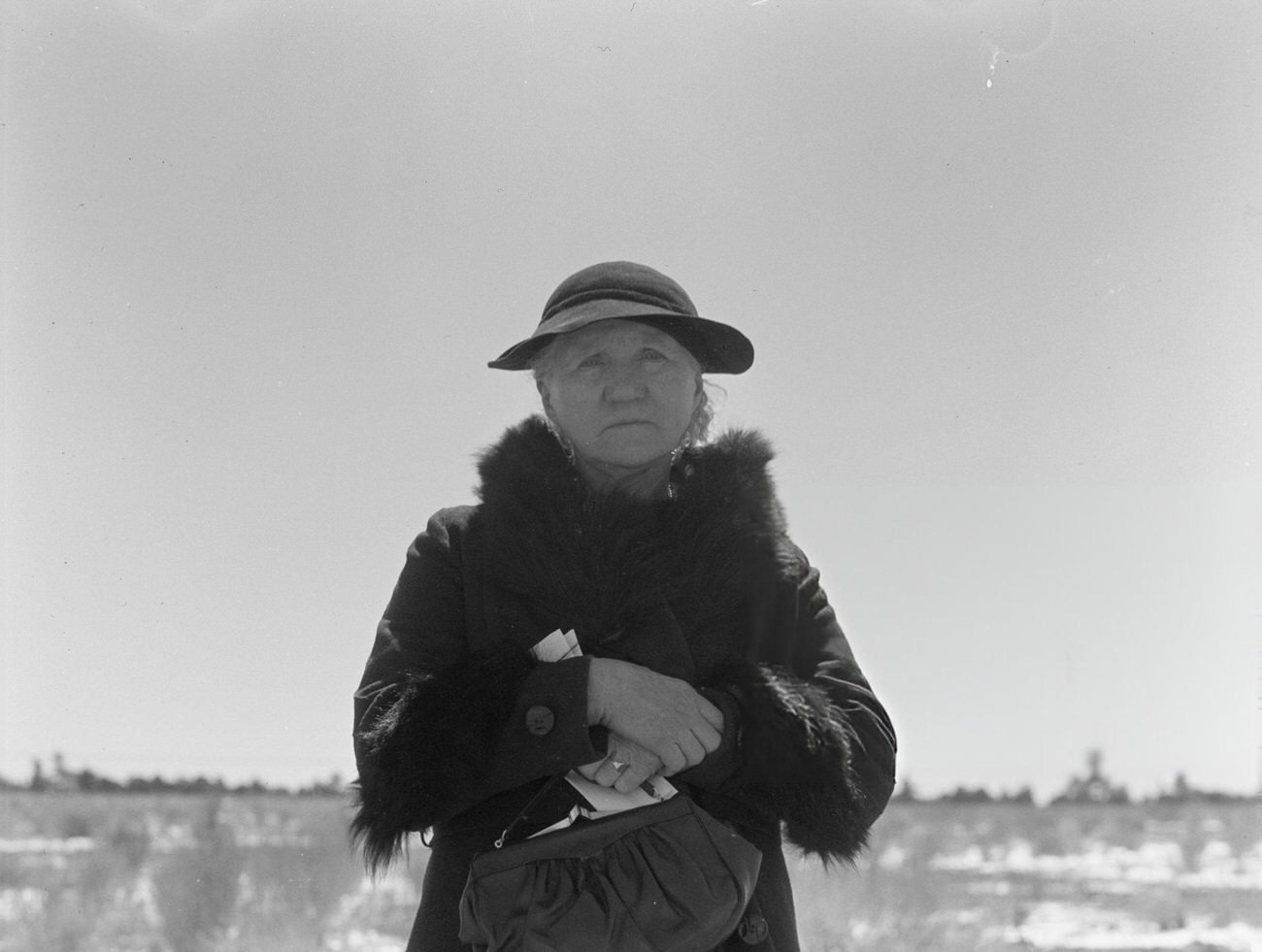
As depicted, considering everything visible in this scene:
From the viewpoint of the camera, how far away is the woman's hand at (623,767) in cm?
169

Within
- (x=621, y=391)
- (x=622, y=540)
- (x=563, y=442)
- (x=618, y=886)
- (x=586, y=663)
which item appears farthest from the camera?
(x=563, y=442)

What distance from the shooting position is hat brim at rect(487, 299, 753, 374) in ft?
6.38

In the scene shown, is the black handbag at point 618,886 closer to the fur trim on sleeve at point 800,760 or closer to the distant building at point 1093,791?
the fur trim on sleeve at point 800,760

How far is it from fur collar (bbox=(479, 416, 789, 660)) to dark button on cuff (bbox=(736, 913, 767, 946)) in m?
0.40

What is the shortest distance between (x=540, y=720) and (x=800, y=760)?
37 cm

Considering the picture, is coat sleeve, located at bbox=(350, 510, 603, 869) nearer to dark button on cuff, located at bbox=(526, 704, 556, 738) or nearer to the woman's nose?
dark button on cuff, located at bbox=(526, 704, 556, 738)

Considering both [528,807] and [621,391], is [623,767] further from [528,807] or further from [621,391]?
[621,391]

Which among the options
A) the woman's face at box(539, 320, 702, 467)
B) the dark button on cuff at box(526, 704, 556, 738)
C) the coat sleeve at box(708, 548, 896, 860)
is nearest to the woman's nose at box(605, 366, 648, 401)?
the woman's face at box(539, 320, 702, 467)

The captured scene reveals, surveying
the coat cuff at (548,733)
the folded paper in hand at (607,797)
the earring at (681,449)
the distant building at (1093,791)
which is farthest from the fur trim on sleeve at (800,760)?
A: the distant building at (1093,791)

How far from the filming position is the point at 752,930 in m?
1.72

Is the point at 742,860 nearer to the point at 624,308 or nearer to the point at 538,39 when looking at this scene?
the point at 624,308

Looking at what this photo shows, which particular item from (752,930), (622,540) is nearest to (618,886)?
(752,930)

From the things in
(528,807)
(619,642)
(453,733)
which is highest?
(619,642)

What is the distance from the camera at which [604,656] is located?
5.83ft
